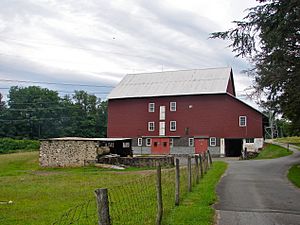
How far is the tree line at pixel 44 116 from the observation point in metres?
88.4

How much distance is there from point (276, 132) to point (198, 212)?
103 metres

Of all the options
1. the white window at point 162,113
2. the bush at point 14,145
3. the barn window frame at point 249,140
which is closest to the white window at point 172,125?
the white window at point 162,113

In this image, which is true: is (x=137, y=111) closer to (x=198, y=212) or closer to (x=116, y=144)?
(x=116, y=144)

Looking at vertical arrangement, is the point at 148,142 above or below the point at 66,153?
above

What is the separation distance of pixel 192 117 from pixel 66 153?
21892 millimetres

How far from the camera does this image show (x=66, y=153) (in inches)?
1535

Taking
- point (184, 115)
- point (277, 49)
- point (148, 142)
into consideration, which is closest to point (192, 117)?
point (184, 115)

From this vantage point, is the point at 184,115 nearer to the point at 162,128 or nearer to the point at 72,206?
the point at 162,128

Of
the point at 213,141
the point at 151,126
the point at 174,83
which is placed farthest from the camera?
the point at 174,83

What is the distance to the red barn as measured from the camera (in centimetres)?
5284

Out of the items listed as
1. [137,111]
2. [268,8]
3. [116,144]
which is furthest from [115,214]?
[137,111]

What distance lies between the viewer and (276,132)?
4245 inches

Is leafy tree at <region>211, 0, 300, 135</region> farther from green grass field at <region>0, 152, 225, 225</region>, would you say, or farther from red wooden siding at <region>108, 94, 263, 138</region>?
red wooden siding at <region>108, 94, 263, 138</region>

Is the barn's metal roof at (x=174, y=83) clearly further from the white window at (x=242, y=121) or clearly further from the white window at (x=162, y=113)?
the white window at (x=242, y=121)
